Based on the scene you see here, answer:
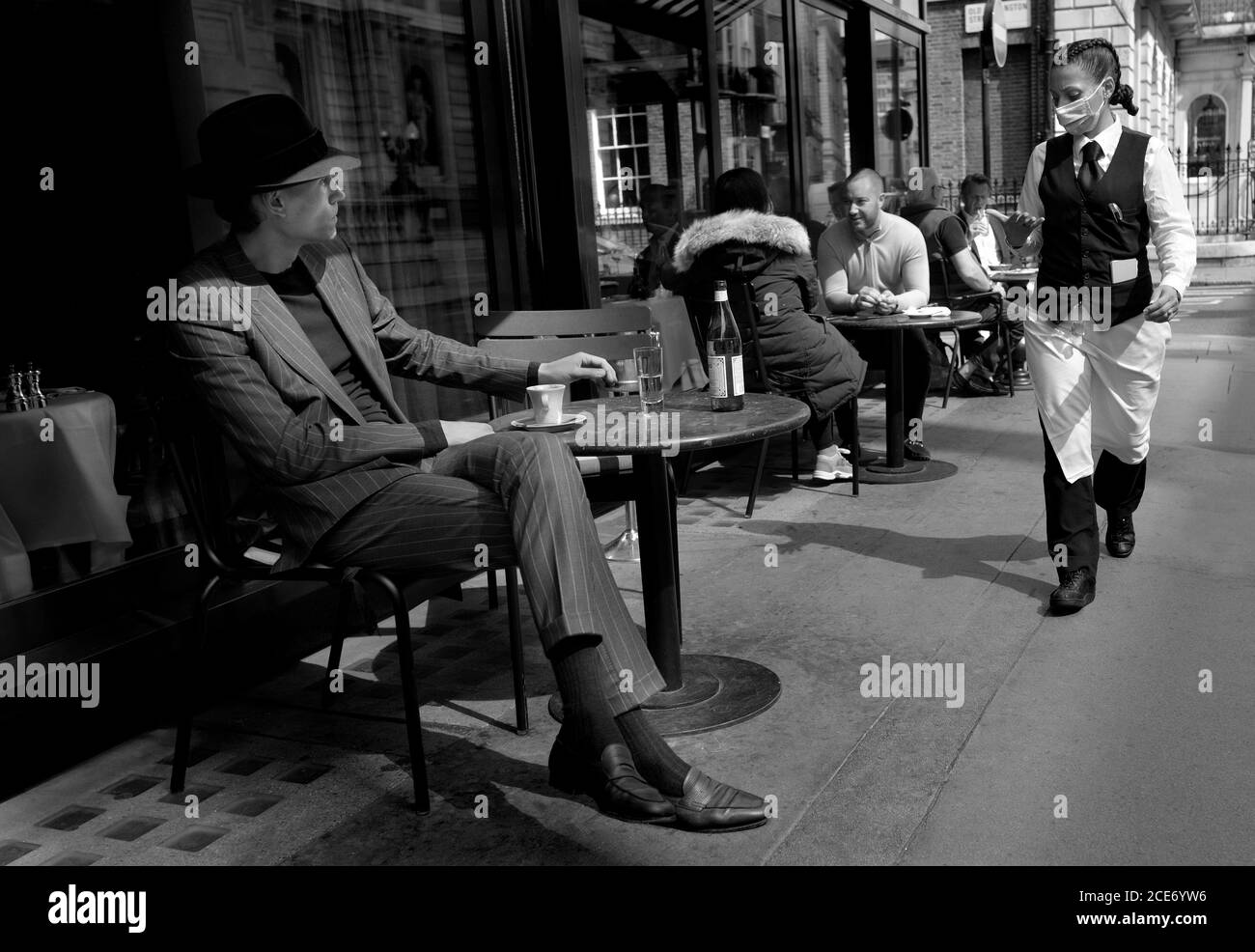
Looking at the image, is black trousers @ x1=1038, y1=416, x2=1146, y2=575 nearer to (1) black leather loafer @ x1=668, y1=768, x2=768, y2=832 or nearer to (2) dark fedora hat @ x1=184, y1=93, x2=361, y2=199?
(1) black leather loafer @ x1=668, y1=768, x2=768, y2=832

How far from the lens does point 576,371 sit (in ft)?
11.5

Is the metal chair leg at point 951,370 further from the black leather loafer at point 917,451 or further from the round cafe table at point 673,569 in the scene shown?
the round cafe table at point 673,569

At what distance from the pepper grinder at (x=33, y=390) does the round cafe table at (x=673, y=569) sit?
5.17ft

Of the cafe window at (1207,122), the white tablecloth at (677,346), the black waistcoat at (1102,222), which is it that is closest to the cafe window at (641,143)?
the white tablecloth at (677,346)

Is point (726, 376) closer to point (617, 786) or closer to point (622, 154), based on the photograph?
point (617, 786)

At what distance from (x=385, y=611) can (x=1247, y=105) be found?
47448mm

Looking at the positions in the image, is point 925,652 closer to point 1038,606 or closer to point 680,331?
point 1038,606

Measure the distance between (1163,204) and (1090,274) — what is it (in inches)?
13.1

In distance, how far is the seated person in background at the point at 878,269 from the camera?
22.6 feet

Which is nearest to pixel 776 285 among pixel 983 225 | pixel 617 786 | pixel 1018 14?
pixel 617 786

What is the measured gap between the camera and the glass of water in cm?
348

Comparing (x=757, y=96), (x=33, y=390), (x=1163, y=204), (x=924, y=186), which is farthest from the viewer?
(x=924, y=186)

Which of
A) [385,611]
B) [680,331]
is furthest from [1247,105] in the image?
[385,611]

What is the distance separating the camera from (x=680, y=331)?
7.00m
